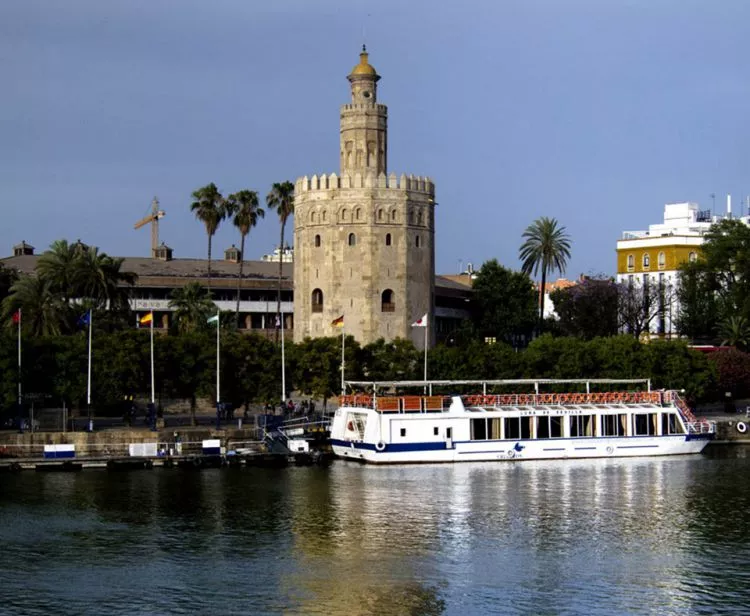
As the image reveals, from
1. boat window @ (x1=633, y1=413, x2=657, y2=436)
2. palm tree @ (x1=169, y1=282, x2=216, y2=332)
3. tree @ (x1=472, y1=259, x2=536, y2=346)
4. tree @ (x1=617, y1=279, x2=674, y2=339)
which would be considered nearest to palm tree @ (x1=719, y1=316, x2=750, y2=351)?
tree @ (x1=617, y1=279, x2=674, y2=339)

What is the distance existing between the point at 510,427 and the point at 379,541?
68.7ft

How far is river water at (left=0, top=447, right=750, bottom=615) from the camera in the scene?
39188mm

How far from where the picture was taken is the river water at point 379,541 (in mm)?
39188

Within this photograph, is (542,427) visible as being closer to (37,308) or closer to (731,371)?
(731,371)

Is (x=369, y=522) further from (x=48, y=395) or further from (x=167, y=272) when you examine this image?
(x=167, y=272)

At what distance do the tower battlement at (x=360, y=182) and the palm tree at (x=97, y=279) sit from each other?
13711 millimetres

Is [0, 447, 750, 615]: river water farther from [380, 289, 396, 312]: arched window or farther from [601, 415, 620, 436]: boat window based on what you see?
[380, 289, 396, 312]: arched window

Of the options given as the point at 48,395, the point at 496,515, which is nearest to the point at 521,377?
the point at 48,395

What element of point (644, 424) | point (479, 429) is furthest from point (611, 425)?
point (479, 429)

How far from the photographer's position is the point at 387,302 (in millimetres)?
92125

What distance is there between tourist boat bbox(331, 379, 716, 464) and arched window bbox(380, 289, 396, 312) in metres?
22.0

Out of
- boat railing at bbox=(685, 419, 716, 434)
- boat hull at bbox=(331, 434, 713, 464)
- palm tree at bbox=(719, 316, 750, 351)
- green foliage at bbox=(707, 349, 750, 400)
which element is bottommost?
boat hull at bbox=(331, 434, 713, 464)

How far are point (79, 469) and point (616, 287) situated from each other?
59117 mm

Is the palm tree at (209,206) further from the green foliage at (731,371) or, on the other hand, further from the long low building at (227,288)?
the green foliage at (731,371)
